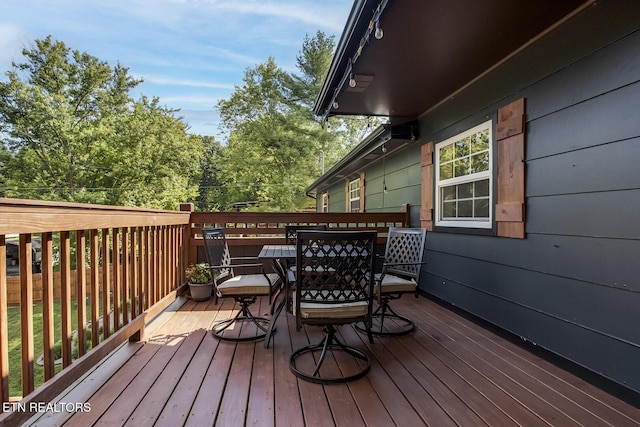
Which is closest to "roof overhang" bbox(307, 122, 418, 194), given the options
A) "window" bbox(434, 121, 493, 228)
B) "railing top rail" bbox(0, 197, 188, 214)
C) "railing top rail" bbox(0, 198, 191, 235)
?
"window" bbox(434, 121, 493, 228)

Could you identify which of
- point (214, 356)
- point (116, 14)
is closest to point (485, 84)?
point (214, 356)

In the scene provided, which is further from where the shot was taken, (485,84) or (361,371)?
(485,84)

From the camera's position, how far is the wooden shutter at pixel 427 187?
4238 millimetres

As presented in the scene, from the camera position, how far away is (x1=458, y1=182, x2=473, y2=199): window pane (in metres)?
3.54

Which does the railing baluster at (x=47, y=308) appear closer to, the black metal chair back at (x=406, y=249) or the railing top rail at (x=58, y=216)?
the railing top rail at (x=58, y=216)

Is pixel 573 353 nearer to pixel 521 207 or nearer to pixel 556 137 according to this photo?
pixel 521 207

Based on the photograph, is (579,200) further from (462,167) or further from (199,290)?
(199,290)

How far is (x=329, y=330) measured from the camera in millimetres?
2387

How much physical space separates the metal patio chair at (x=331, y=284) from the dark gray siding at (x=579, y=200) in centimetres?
130

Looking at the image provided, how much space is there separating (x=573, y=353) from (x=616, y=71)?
173 cm

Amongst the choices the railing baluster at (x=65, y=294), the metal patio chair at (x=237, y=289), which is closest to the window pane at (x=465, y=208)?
the metal patio chair at (x=237, y=289)

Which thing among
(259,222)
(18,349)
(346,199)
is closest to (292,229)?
(259,222)

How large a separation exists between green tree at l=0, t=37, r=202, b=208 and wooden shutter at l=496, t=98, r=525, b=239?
39.8ft

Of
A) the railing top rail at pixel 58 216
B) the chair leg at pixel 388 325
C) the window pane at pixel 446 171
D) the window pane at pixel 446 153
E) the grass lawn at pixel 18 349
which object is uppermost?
the window pane at pixel 446 153
